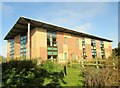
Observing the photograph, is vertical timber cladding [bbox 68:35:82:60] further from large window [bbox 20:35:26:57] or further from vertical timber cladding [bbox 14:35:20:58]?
vertical timber cladding [bbox 14:35:20:58]

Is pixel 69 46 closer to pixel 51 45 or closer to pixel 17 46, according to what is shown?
pixel 51 45

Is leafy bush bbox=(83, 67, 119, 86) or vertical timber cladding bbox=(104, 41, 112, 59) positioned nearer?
leafy bush bbox=(83, 67, 119, 86)

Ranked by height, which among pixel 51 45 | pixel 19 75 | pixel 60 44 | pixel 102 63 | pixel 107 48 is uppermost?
pixel 60 44

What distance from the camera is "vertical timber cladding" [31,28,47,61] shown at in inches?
1066

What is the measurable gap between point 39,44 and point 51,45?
8.39ft

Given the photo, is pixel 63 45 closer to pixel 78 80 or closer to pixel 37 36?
pixel 37 36

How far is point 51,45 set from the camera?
95.0ft

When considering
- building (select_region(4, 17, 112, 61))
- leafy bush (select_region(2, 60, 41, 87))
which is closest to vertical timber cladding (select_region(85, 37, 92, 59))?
building (select_region(4, 17, 112, 61))

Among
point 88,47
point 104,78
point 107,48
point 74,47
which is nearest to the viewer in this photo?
point 104,78

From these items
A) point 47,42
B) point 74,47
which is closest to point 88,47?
point 74,47

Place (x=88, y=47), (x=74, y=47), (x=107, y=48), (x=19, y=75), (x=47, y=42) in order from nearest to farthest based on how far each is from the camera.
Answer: (x=19, y=75) < (x=47, y=42) < (x=74, y=47) < (x=88, y=47) < (x=107, y=48)

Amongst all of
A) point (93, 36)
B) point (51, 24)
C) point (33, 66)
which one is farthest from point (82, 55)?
point (33, 66)

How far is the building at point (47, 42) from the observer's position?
27203 mm

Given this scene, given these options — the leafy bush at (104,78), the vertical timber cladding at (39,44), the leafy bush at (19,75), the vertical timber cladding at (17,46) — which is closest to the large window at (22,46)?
the vertical timber cladding at (17,46)
